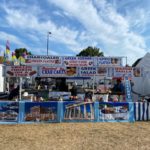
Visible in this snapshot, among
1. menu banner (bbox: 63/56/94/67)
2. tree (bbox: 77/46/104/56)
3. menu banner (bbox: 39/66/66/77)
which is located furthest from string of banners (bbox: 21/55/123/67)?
tree (bbox: 77/46/104/56)

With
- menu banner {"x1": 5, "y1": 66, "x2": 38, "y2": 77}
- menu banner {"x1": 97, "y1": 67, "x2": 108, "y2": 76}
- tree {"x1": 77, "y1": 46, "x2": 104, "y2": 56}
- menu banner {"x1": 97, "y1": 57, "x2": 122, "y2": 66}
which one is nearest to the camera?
menu banner {"x1": 5, "y1": 66, "x2": 38, "y2": 77}

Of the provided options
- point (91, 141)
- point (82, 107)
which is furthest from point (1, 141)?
point (82, 107)

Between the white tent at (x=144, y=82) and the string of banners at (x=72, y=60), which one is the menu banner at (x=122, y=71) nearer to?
the string of banners at (x=72, y=60)

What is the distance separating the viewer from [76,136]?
8.95m

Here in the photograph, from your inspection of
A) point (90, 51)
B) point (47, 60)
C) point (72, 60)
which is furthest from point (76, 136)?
point (90, 51)

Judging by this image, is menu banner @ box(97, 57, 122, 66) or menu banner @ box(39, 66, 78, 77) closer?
menu banner @ box(39, 66, 78, 77)

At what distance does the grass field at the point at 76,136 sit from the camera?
765cm

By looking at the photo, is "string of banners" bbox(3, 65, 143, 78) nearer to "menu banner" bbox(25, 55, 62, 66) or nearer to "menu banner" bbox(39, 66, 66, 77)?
"menu banner" bbox(39, 66, 66, 77)

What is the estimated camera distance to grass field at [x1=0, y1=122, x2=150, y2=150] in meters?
7.65

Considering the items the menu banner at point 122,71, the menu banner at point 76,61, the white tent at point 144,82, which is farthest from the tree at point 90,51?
the menu banner at point 122,71

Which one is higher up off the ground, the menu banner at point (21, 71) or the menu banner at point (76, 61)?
the menu banner at point (76, 61)

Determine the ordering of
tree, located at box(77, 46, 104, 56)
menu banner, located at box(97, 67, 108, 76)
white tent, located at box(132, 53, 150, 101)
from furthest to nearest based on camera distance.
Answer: tree, located at box(77, 46, 104, 56) < white tent, located at box(132, 53, 150, 101) < menu banner, located at box(97, 67, 108, 76)

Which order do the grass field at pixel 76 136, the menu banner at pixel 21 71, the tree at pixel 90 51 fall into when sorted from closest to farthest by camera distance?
the grass field at pixel 76 136 → the menu banner at pixel 21 71 → the tree at pixel 90 51

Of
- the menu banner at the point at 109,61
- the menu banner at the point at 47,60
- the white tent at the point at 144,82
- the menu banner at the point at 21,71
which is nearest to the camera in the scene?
the menu banner at the point at 21,71
